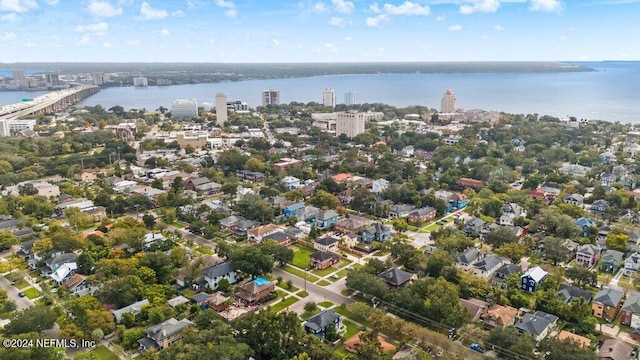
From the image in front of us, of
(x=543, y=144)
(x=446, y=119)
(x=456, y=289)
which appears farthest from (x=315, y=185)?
(x=446, y=119)

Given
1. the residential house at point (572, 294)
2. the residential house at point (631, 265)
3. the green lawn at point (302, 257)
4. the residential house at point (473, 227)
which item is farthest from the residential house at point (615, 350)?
the green lawn at point (302, 257)

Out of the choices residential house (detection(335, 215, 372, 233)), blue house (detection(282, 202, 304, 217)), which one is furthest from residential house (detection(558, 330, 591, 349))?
blue house (detection(282, 202, 304, 217))

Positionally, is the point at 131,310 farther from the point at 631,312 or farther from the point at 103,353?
the point at 631,312

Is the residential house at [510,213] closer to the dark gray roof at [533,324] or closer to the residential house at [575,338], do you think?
the dark gray roof at [533,324]

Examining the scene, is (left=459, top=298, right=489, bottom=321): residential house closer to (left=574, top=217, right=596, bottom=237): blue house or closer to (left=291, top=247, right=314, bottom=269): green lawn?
(left=291, top=247, right=314, bottom=269): green lawn

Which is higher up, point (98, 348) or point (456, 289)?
point (456, 289)

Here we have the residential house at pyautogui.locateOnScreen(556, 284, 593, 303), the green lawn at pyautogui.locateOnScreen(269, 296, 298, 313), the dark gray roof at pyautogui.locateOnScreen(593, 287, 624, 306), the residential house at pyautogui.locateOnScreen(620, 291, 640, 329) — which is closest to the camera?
the residential house at pyautogui.locateOnScreen(620, 291, 640, 329)

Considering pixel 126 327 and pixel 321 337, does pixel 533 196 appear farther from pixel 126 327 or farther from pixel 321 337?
pixel 126 327
